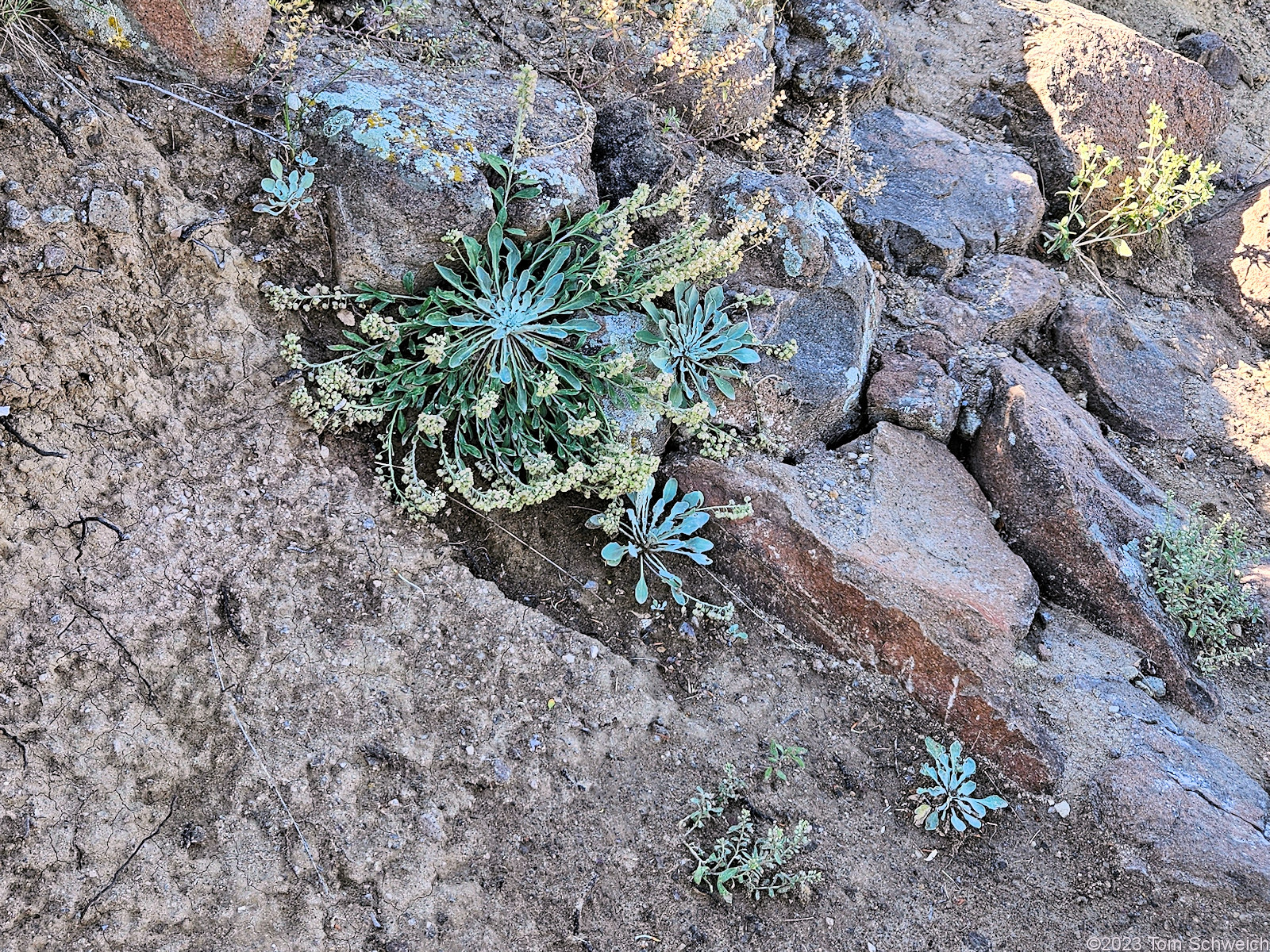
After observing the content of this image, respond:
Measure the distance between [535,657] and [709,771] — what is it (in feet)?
2.51

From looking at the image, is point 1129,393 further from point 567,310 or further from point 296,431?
point 296,431

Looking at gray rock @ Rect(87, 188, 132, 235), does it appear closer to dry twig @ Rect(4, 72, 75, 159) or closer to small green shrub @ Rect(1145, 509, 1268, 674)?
dry twig @ Rect(4, 72, 75, 159)

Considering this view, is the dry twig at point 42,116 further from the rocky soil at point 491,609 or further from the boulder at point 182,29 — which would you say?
the boulder at point 182,29

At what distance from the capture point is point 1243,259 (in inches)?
223

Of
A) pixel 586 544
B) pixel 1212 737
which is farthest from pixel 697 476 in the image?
pixel 1212 737

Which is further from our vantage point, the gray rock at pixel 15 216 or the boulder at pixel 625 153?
the boulder at pixel 625 153

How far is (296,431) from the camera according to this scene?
11.3 ft

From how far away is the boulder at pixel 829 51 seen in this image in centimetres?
538

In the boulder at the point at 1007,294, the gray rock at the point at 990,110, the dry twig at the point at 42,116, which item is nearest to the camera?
the dry twig at the point at 42,116

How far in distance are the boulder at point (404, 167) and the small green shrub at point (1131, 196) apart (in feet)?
11.2

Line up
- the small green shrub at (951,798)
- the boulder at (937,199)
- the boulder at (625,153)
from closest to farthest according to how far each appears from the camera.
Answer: the small green shrub at (951,798)
the boulder at (625,153)
the boulder at (937,199)

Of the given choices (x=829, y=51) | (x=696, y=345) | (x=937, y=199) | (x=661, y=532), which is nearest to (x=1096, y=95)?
(x=937, y=199)

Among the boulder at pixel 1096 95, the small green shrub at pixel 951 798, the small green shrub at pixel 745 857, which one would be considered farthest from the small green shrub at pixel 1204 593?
the boulder at pixel 1096 95

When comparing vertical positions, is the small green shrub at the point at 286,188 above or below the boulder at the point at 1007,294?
above
